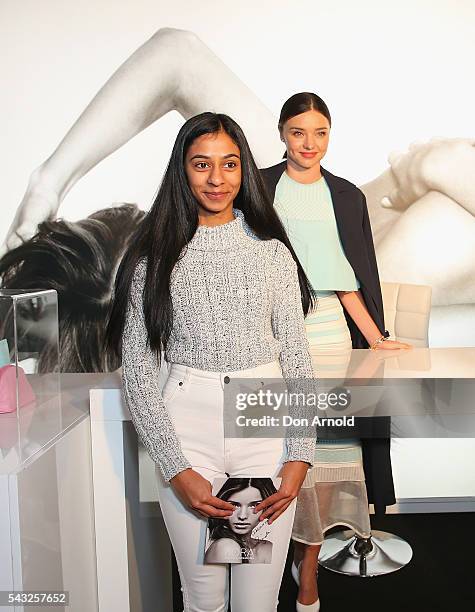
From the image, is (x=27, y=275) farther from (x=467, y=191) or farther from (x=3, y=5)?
(x=467, y=191)

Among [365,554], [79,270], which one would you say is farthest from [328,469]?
[79,270]

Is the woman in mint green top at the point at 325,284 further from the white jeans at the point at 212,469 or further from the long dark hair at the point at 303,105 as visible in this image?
the white jeans at the point at 212,469

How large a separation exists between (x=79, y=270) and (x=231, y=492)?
2.43 metres

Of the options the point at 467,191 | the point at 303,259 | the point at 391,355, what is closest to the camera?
the point at 391,355

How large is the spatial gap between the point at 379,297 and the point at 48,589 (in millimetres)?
1274

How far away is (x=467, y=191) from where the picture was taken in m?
3.35

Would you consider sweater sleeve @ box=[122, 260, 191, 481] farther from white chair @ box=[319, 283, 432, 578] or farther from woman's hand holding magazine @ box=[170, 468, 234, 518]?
white chair @ box=[319, 283, 432, 578]

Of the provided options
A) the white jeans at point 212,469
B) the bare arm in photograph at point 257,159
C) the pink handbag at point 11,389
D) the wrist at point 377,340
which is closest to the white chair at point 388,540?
the bare arm in photograph at point 257,159

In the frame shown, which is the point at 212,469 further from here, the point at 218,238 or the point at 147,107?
the point at 147,107

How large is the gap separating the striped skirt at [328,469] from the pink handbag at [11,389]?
749mm

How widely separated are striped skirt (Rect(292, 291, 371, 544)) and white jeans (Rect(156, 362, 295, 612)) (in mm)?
551

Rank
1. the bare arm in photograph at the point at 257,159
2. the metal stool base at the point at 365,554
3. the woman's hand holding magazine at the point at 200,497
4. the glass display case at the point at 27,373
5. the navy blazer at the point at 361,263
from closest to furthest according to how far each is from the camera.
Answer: the woman's hand holding magazine at the point at 200,497 → the glass display case at the point at 27,373 → the navy blazer at the point at 361,263 → the metal stool base at the point at 365,554 → the bare arm in photograph at the point at 257,159

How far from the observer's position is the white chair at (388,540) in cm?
247

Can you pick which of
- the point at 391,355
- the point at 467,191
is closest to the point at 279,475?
the point at 391,355
